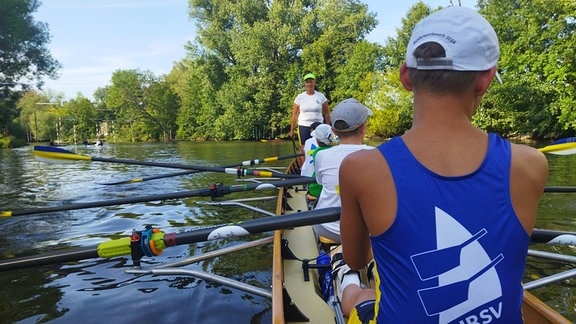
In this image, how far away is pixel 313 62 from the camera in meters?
41.3

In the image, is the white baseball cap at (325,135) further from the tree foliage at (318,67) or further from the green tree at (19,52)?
the green tree at (19,52)

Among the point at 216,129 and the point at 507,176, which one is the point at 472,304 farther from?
the point at 216,129

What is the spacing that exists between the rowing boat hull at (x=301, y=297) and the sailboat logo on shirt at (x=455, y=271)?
1.28 m

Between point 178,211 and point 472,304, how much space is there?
7.75 metres

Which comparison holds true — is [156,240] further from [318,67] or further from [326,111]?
[318,67]

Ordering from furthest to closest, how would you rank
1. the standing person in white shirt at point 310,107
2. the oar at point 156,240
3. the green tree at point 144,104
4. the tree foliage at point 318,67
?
the green tree at point 144,104, the tree foliage at point 318,67, the standing person in white shirt at point 310,107, the oar at point 156,240

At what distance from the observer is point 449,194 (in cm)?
127

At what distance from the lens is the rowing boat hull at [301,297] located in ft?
8.16

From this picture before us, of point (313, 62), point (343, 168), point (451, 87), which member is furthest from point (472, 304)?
point (313, 62)

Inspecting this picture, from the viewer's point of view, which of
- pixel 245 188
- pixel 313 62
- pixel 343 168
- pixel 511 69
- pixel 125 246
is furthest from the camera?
pixel 313 62

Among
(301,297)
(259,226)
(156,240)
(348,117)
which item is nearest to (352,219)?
(259,226)

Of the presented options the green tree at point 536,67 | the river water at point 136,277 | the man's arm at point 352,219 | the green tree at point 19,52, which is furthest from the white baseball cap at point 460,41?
the green tree at point 19,52

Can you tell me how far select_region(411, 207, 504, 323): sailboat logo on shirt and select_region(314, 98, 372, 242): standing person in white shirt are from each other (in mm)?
2227

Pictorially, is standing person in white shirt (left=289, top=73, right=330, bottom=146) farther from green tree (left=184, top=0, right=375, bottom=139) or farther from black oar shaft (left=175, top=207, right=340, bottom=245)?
green tree (left=184, top=0, right=375, bottom=139)
